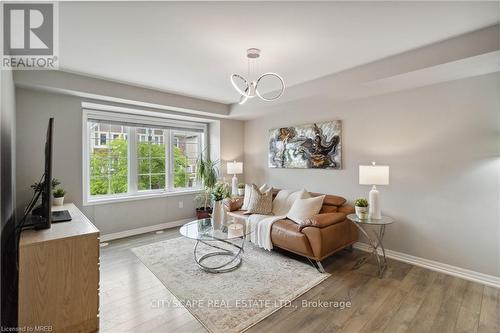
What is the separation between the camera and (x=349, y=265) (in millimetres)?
2963

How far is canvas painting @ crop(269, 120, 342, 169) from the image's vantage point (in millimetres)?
3764

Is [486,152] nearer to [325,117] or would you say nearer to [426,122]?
[426,122]

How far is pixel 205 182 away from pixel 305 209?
7.86 feet

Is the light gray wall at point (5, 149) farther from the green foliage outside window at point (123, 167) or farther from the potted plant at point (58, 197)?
the green foliage outside window at point (123, 167)

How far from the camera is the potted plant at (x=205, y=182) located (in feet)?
16.0

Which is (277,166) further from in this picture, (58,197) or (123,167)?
(58,197)

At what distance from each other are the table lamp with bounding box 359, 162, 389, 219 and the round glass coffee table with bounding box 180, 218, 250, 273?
1638mm

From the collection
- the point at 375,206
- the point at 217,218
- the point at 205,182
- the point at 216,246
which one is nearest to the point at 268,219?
the point at 217,218

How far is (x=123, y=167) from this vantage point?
14.1 feet

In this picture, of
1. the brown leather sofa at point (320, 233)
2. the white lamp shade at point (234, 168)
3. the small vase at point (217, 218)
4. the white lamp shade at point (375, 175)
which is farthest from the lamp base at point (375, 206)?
the white lamp shade at point (234, 168)

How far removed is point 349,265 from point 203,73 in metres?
3.16

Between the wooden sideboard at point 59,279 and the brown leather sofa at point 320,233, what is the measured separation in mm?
2055

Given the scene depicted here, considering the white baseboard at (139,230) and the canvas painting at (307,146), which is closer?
the canvas painting at (307,146)

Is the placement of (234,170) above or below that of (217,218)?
above
